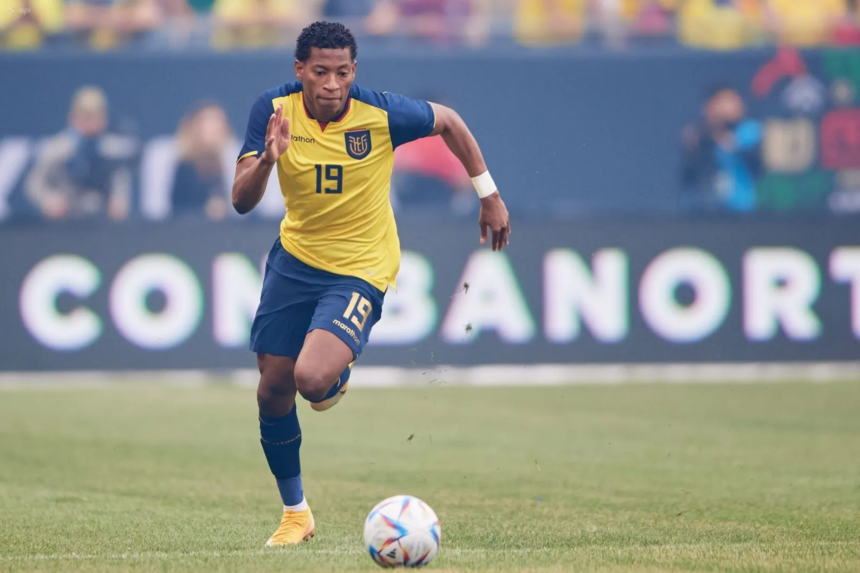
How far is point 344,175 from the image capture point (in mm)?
6508

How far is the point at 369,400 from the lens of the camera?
12984mm

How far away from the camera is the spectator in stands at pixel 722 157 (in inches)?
606

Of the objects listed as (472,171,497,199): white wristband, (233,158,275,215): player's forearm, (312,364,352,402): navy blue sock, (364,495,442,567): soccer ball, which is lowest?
(364,495,442,567): soccer ball

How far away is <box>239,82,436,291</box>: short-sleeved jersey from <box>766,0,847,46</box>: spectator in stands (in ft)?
33.9

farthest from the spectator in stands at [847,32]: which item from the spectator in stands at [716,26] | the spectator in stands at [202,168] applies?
Answer: the spectator in stands at [202,168]

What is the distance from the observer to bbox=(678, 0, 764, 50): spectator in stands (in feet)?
52.4

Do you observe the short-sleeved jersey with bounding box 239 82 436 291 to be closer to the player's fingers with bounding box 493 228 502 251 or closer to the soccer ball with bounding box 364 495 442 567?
the player's fingers with bounding box 493 228 502 251

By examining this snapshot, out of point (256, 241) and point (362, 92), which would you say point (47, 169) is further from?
point (362, 92)

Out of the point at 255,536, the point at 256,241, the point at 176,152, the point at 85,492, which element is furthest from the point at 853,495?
the point at 176,152

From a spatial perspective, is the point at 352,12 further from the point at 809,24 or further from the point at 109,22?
the point at 809,24

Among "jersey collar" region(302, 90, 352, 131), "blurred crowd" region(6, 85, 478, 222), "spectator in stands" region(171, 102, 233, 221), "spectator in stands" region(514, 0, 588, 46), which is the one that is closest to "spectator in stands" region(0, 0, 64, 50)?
"blurred crowd" region(6, 85, 478, 222)

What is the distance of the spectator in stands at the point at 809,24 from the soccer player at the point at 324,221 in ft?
33.4

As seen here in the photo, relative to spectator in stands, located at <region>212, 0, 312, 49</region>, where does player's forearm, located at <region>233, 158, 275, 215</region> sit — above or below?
below

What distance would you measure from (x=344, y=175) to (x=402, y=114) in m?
0.41
